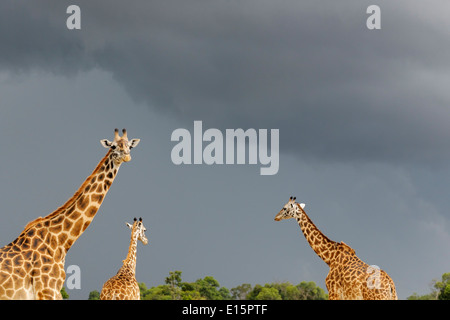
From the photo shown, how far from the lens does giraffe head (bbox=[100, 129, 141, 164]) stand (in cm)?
1452

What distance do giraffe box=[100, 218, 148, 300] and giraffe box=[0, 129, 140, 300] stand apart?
596cm

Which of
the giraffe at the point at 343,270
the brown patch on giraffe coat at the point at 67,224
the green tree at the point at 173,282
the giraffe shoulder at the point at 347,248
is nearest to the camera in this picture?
the brown patch on giraffe coat at the point at 67,224

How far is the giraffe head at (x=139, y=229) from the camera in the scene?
24.2m

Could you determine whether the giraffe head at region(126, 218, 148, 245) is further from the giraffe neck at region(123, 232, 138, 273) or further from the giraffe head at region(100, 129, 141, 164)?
the giraffe head at region(100, 129, 141, 164)

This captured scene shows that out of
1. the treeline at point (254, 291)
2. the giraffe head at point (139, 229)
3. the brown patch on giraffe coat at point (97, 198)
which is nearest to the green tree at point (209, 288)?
the treeline at point (254, 291)

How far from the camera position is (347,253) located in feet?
71.2

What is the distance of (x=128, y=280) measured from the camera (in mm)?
21062

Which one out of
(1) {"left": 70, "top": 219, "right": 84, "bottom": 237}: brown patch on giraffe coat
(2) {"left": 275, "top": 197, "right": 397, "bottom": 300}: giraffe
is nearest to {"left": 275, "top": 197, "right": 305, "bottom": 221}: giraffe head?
(2) {"left": 275, "top": 197, "right": 397, "bottom": 300}: giraffe

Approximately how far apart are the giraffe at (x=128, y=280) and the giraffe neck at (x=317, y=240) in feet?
20.6

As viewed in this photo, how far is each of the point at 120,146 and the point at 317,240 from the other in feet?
35.4

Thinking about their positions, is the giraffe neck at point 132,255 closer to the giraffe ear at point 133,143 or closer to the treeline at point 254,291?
the giraffe ear at point 133,143
